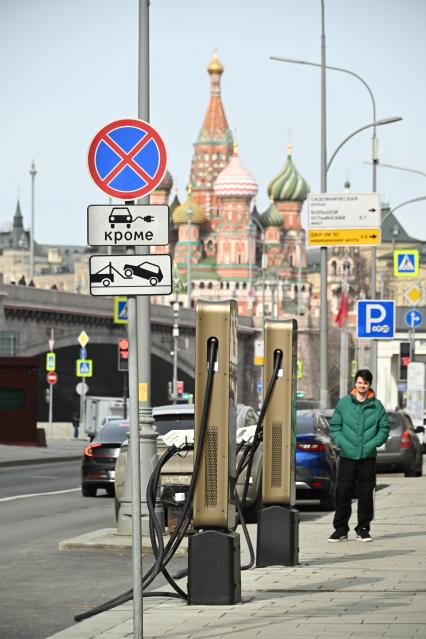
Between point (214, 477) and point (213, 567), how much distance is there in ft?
1.91

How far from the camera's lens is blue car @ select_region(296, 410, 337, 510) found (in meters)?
23.8

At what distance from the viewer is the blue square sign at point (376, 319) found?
2434cm

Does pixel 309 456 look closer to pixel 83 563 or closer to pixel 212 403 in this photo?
pixel 83 563

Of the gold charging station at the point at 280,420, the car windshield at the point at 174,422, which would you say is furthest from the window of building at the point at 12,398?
the gold charging station at the point at 280,420

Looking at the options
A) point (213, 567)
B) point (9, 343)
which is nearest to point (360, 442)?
point (213, 567)

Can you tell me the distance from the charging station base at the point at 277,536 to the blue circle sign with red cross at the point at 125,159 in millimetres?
3781

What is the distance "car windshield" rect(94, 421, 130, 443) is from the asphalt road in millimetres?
1072

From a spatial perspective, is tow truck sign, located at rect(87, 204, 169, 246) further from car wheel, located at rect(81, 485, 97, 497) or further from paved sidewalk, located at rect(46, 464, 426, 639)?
car wheel, located at rect(81, 485, 97, 497)

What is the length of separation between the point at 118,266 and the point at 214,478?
6.59 ft

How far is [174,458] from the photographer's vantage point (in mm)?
19234

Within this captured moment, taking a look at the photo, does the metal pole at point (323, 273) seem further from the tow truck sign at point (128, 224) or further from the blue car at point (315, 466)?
the tow truck sign at point (128, 224)

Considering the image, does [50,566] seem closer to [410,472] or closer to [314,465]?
[314,465]

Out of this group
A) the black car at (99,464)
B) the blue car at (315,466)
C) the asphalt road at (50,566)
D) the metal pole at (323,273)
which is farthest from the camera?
the metal pole at (323,273)

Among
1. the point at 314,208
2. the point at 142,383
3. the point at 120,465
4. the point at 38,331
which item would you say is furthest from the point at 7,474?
the point at 38,331
